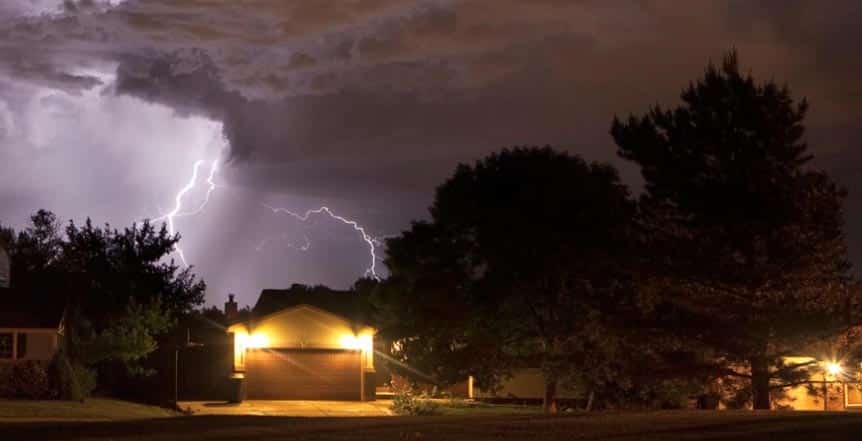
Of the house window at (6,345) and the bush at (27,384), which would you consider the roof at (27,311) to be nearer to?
the house window at (6,345)

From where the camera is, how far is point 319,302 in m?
47.5

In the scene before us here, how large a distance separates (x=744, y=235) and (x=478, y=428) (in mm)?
16000

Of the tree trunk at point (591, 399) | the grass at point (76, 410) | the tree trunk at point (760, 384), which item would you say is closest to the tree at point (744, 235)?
the tree trunk at point (760, 384)

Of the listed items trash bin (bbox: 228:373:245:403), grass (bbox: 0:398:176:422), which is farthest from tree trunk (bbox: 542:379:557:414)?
grass (bbox: 0:398:176:422)

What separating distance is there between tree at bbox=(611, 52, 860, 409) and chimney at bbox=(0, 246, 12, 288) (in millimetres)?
25971

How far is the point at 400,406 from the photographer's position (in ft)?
120

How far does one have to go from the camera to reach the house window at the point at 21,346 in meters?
36.7

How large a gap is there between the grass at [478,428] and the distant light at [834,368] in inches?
401

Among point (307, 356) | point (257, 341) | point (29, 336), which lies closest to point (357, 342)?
point (307, 356)

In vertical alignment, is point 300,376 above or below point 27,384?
above

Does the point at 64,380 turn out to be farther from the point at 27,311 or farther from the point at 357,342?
the point at 357,342

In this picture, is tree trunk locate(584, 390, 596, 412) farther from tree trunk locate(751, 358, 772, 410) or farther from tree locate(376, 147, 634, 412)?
tree trunk locate(751, 358, 772, 410)

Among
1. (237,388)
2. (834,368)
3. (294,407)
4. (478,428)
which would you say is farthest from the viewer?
(237,388)

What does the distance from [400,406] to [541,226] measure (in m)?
7.72
